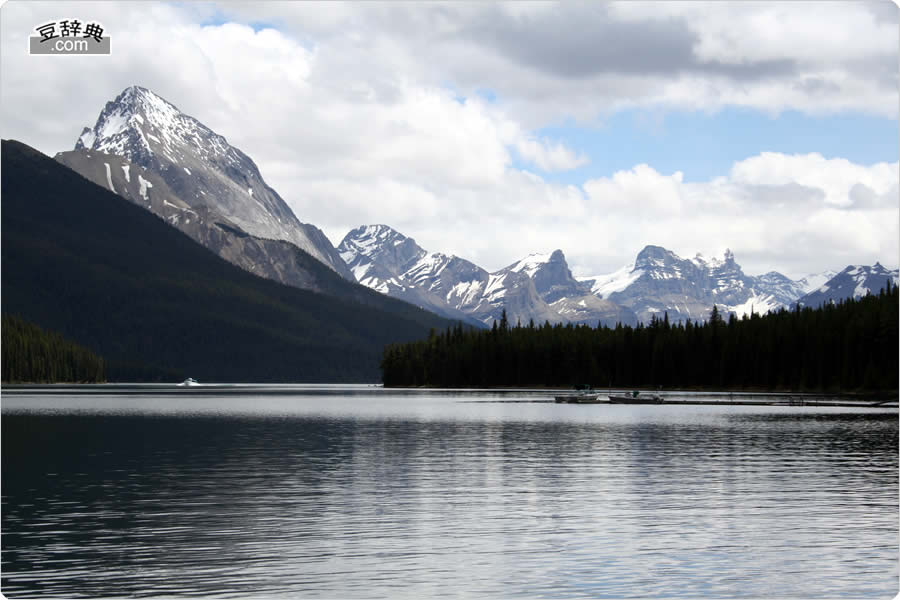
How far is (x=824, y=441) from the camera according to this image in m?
96.4

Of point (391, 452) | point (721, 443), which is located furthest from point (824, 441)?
point (391, 452)

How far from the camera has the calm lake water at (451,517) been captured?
122ft

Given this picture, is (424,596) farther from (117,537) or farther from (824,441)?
(824,441)

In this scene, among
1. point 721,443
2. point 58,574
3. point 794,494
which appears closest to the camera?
point 58,574

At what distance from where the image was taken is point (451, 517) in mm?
50656

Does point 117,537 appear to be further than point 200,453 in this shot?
No

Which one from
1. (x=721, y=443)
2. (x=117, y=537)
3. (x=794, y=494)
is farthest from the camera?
(x=721, y=443)

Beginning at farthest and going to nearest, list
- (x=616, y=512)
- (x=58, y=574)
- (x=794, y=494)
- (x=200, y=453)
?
1. (x=200, y=453)
2. (x=794, y=494)
3. (x=616, y=512)
4. (x=58, y=574)

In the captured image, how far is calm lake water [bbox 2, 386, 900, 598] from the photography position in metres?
37.1

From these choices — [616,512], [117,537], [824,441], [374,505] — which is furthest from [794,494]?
[824,441]

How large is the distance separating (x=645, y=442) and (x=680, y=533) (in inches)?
2004

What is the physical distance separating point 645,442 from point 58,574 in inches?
2586

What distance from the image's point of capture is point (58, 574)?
124 feet

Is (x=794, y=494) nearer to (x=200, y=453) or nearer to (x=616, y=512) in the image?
(x=616, y=512)
